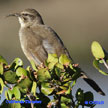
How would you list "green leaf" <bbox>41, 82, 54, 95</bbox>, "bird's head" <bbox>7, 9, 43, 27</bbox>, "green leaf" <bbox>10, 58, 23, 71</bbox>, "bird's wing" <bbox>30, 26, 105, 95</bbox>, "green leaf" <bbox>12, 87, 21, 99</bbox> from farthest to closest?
"bird's head" <bbox>7, 9, 43, 27</bbox> < "bird's wing" <bbox>30, 26, 105, 95</bbox> < "green leaf" <bbox>10, 58, 23, 71</bbox> < "green leaf" <bbox>41, 82, 54, 95</bbox> < "green leaf" <bbox>12, 87, 21, 99</bbox>

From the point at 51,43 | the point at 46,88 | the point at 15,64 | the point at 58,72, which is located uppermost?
the point at 15,64

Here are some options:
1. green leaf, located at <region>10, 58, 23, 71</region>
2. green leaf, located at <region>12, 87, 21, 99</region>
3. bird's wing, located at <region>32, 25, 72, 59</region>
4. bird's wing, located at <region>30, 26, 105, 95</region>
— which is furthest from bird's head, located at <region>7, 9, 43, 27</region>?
green leaf, located at <region>12, 87, 21, 99</region>

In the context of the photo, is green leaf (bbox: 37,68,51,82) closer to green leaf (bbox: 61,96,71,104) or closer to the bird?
green leaf (bbox: 61,96,71,104)

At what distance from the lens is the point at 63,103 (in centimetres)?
419

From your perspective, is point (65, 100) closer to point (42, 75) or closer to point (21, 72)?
point (42, 75)

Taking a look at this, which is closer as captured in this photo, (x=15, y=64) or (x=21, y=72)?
(x=21, y=72)

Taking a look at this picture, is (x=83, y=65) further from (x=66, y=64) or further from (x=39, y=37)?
(x=66, y=64)

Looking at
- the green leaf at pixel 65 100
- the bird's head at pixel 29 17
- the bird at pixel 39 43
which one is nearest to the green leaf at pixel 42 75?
the green leaf at pixel 65 100

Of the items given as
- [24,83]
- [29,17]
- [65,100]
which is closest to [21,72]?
[24,83]

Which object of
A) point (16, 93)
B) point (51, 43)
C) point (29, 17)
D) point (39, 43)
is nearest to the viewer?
point (16, 93)

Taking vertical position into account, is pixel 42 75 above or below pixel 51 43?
above

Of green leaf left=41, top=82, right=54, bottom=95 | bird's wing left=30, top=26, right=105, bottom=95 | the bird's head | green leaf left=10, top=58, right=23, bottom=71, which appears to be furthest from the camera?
the bird's head

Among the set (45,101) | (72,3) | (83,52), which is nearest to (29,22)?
(45,101)

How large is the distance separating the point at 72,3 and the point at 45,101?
18536mm
